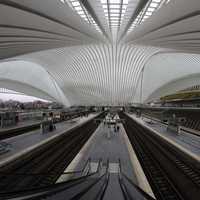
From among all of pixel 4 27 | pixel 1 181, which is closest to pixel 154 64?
pixel 4 27

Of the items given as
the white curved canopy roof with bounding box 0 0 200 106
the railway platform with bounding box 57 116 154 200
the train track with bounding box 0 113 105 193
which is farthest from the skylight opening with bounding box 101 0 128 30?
the train track with bounding box 0 113 105 193

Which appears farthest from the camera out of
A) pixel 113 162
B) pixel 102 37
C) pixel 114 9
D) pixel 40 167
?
pixel 102 37

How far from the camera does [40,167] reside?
32.5ft

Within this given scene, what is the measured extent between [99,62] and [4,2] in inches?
1382

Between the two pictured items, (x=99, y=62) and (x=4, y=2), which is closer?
(x=4, y=2)

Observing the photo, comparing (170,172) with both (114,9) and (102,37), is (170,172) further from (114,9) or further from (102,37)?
(102,37)

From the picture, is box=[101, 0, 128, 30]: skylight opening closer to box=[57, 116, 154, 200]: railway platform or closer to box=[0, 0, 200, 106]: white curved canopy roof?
box=[0, 0, 200, 106]: white curved canopy roof

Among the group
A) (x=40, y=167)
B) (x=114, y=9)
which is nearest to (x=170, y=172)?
(x=40, y=167)

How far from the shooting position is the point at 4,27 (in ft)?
31.7

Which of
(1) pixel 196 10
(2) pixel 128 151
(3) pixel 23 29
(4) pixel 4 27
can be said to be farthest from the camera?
(2) pixel 128 151

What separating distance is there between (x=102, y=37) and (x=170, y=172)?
1967cm

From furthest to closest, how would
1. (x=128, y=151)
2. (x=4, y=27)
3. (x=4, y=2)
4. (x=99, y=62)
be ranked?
(x=99, y=62), (x=128, y=151), (x=4, y=27), (x=4, y=2)

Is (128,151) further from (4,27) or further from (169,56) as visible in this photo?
(169,56)

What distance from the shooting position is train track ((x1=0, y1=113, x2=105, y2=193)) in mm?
7211
